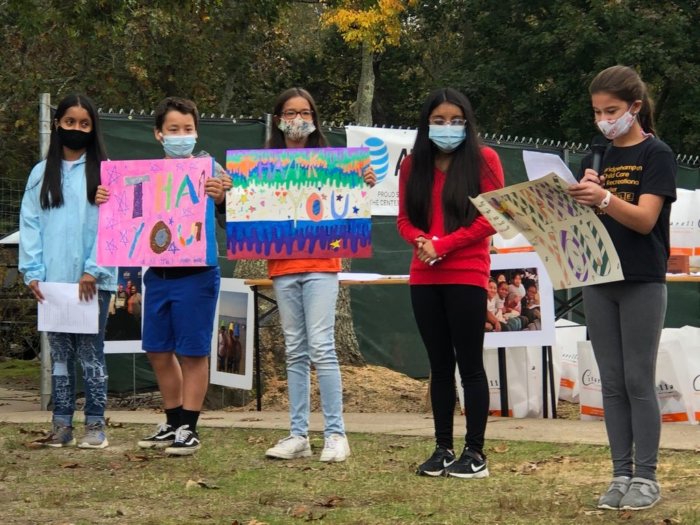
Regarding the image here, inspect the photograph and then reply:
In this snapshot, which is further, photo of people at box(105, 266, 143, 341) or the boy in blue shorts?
photo of people at box(105, 266, 143, 341)

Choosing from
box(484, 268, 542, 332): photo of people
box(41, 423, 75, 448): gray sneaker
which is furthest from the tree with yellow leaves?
box(41, 423, 75, 448): gray sneaker

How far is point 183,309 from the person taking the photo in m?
6.86

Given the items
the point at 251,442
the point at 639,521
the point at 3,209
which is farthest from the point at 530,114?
the point at 639,521

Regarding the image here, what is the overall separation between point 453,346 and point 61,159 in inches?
106

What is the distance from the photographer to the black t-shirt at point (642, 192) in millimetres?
4973

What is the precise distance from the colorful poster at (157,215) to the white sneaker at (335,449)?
1232mm

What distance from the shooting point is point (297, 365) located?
668 centimetres

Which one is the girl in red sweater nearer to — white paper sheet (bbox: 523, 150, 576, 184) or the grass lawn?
the grass lawn

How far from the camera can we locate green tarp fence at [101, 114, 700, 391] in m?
9.88

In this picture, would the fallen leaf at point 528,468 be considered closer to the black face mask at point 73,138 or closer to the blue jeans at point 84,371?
the blue jeans at point 84,371

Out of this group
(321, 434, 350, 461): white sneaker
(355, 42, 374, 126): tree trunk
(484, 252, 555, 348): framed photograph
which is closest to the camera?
(321, 434, 350, 461): white sneaker

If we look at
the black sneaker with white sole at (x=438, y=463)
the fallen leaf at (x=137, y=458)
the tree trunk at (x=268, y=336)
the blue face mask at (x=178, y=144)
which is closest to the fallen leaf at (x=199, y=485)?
the fallen leaf at (x=137, y=458)

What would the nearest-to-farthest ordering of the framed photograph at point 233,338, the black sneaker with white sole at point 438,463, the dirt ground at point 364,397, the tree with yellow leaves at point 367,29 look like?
1. the black sneaker with white sole at point 438,463
2. the framed photograph at point 233,338
3. the dirt ground at point 364,397
4. the tree with yellow leaves at point 367,29

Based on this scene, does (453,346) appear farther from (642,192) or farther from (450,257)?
(642,192)
